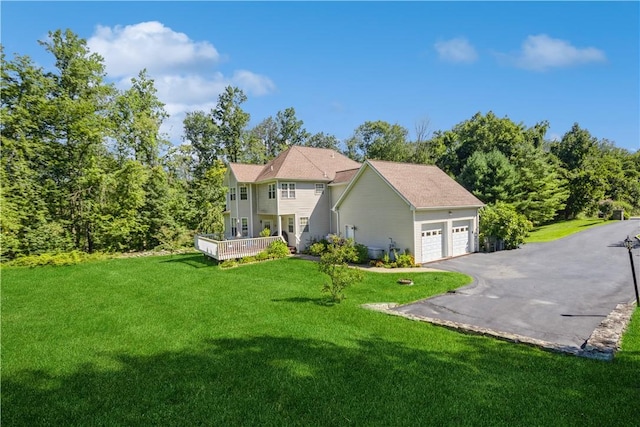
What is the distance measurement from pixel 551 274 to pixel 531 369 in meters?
10.9

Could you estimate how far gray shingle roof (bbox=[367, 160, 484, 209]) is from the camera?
19750mm

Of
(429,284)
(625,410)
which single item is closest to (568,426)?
(625,410)

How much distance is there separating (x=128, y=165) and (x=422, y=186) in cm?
2273

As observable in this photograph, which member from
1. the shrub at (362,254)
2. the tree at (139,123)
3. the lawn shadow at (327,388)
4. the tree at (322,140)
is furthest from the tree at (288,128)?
the lawn shadow at (327,388)

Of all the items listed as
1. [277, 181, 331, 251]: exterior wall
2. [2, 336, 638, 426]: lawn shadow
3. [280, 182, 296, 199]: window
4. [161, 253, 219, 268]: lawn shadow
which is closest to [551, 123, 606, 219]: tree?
[277, 181, 331, 251]: exterior wall

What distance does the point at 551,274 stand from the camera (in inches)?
598

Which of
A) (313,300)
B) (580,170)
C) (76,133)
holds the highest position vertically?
(76,133)

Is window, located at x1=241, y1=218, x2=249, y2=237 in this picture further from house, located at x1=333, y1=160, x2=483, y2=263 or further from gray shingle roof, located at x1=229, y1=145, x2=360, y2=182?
house, located at x1=333, y1=160, x2=483, y2=263

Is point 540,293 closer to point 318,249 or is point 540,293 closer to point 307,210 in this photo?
point 318,249

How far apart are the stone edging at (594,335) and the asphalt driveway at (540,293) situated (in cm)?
29

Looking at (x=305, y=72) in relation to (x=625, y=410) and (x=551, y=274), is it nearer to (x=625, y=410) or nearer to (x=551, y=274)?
(x=551, y=274)

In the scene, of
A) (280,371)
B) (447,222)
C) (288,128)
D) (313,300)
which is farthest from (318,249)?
(288,128)

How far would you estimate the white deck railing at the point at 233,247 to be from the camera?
806 inches

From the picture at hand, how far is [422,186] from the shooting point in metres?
21.5
